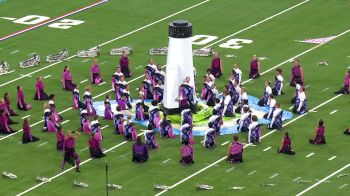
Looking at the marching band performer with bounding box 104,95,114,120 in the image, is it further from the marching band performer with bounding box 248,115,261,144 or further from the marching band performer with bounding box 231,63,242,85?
the marching band performer with bounding box 248,115,261,144

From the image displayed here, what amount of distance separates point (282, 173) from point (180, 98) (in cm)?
962

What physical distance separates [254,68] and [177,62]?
7916 mm

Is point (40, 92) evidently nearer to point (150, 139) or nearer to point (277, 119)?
point (150, 139)

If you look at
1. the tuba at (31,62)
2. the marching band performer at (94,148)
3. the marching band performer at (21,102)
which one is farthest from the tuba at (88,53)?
the marching band performer at (94,148)

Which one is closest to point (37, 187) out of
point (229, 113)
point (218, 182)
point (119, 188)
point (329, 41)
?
point (119, 188)

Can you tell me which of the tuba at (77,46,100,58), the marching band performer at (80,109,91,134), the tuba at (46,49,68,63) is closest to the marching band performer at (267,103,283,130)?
the marching band performer at (80,109,91,134)

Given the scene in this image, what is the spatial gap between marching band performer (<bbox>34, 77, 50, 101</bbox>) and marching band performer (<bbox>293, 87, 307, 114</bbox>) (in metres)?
12.6

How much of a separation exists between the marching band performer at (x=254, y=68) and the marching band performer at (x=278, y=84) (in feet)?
9.59

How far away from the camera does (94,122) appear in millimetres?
73938

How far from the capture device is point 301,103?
7788cm

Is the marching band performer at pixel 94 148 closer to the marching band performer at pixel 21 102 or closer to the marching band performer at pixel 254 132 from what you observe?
the marching band performer at pixel 254 132

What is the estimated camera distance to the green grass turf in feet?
227

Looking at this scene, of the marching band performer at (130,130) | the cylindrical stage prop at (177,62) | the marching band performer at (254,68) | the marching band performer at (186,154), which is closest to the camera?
the marching band performer at (186,154)

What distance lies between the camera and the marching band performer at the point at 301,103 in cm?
7780
